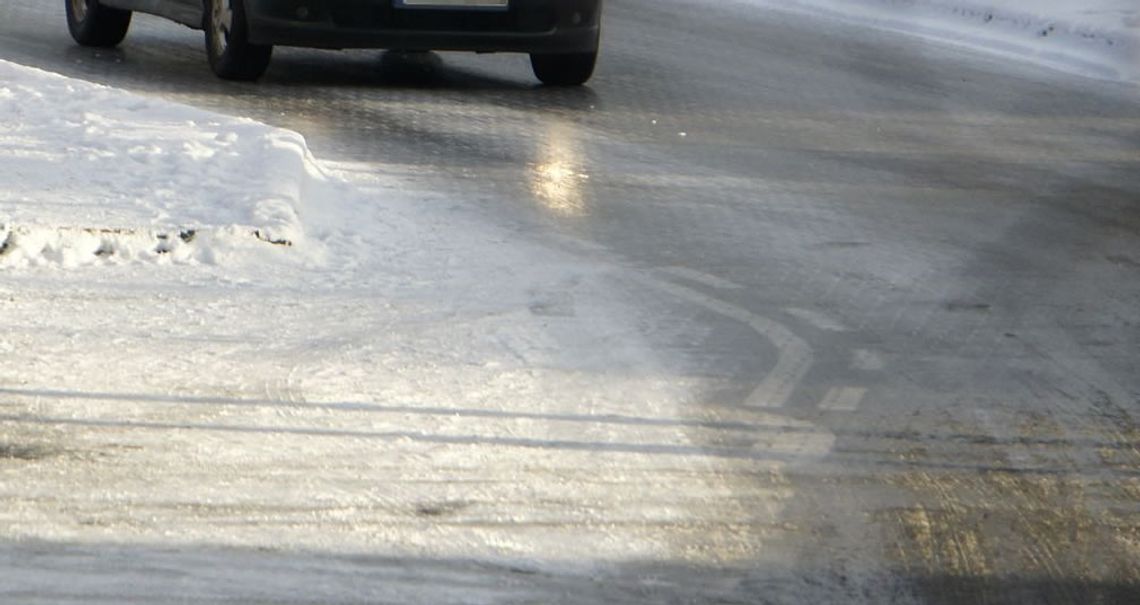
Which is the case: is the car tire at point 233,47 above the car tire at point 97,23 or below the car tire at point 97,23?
above

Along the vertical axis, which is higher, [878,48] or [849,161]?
[849,161]

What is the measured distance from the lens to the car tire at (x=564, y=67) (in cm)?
1131

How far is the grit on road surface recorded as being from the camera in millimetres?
3957

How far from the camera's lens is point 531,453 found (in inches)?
183

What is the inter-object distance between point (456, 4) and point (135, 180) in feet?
11.9

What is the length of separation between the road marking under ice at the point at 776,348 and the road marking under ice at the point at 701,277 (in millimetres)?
115

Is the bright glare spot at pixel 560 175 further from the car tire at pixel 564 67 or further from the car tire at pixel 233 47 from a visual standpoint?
the car tire at pixel 233 47

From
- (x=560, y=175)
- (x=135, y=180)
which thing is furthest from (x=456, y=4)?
(x=135, y=180)

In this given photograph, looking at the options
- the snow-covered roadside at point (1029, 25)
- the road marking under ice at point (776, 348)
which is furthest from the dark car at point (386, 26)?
the snow-covered roadside at point (1029, 25)

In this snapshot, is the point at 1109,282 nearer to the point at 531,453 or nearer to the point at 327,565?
the point at 531,453

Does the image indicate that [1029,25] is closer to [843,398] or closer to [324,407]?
[843,398]

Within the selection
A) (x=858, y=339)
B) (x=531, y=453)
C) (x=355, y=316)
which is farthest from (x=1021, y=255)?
(x=531, y=453)

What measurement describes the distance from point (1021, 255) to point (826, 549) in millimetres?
3416

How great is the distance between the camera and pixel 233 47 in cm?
1053
